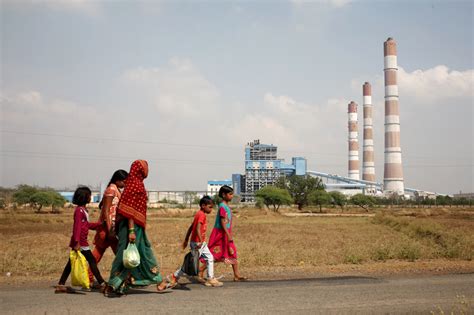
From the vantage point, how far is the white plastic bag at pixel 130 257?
17.1ft

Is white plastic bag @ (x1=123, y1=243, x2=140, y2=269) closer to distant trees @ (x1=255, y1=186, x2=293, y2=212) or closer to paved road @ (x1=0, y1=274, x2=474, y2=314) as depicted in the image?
paved road @ (x1=0, y1=274, x2=474, y2=314)

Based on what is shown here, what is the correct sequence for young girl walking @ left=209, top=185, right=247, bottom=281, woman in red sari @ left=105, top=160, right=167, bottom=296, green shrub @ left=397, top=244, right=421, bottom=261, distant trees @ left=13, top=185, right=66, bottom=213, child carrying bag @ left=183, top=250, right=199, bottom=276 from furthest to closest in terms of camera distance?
1. distant trees @ left=13, top=185, right=66, bottom=213
2. green shrub @ left=397, top=244, right=421, bottom=261
3. young girl walking @ left=209, top=185, right=247, bottom=281
4. child carrying bag @ left=183, top=250, right=199, bottom=276
5. woman in red sari @ left=105, top=160, right=167, bottom=296

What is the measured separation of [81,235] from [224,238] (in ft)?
6.49

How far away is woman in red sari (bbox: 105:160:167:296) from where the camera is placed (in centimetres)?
533

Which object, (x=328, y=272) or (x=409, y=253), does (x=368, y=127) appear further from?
(x=328, y=272)

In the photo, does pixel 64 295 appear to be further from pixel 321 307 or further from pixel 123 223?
pixel 321 307

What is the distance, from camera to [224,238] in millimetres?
6660

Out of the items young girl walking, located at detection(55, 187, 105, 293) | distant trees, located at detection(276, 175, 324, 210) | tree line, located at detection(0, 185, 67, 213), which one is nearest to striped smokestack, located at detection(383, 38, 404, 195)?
distant trees, located at detection(276, 175, 324, 210)

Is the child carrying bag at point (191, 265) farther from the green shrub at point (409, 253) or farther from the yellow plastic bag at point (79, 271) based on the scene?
the green shrub at point (409, 253)

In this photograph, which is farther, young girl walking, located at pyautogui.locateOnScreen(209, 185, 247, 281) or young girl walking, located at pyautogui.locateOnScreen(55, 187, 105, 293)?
young girl walking, located at pyautogui.locateOnScreen(209, 185, 247, 281)

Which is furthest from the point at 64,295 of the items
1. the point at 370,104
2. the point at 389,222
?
the point at 370,104

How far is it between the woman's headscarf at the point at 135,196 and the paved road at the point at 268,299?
0.94m

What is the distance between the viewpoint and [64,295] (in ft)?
17.9

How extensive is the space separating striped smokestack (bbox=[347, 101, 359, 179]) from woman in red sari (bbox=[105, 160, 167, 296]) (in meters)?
92.8
